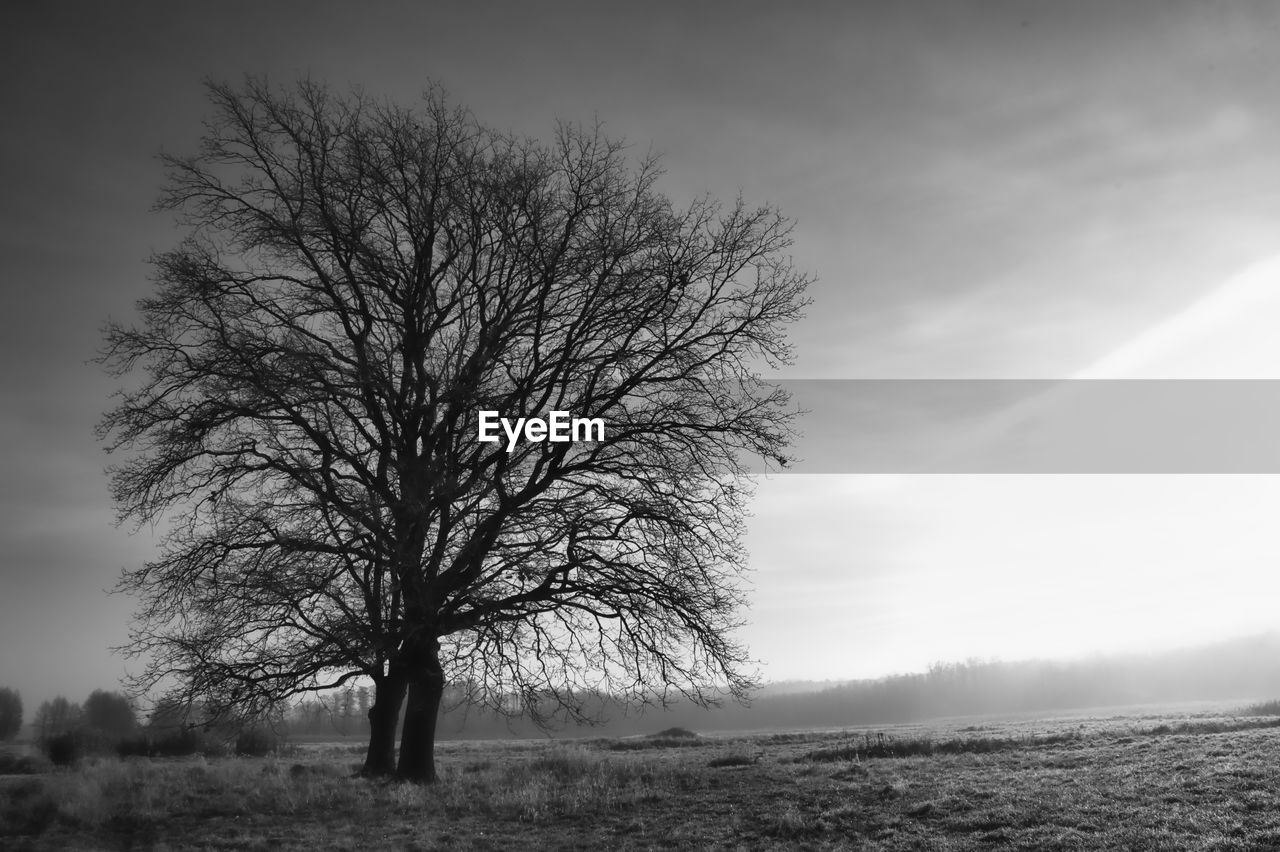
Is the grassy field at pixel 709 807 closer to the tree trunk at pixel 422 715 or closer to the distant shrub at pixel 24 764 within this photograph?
the tree trunk at pixel 422 715

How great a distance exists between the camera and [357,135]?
16.2m

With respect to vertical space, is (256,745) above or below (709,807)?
below

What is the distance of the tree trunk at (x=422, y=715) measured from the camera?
1581 centimetres

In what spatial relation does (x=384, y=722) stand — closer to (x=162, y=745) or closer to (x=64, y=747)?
(x=64, y=747)

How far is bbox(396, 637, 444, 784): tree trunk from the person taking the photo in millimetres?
15812

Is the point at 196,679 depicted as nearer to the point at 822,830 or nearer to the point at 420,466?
the point at 420,466

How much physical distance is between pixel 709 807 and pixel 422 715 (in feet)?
20.2

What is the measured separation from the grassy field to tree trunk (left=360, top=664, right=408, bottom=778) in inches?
39.6

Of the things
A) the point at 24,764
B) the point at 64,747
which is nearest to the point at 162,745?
the point at 64,747

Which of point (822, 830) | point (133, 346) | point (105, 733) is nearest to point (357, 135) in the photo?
point (133, 346)

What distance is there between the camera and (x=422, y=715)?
15992 mm

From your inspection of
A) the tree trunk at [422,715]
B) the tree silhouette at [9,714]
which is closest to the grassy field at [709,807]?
the tree trunk at [422,715]

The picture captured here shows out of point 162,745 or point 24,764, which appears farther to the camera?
point 162,745

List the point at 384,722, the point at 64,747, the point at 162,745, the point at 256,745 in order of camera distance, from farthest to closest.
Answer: the point at 256,745 < the point at 162,745 < the point at 64,747 < the point at 384,722
